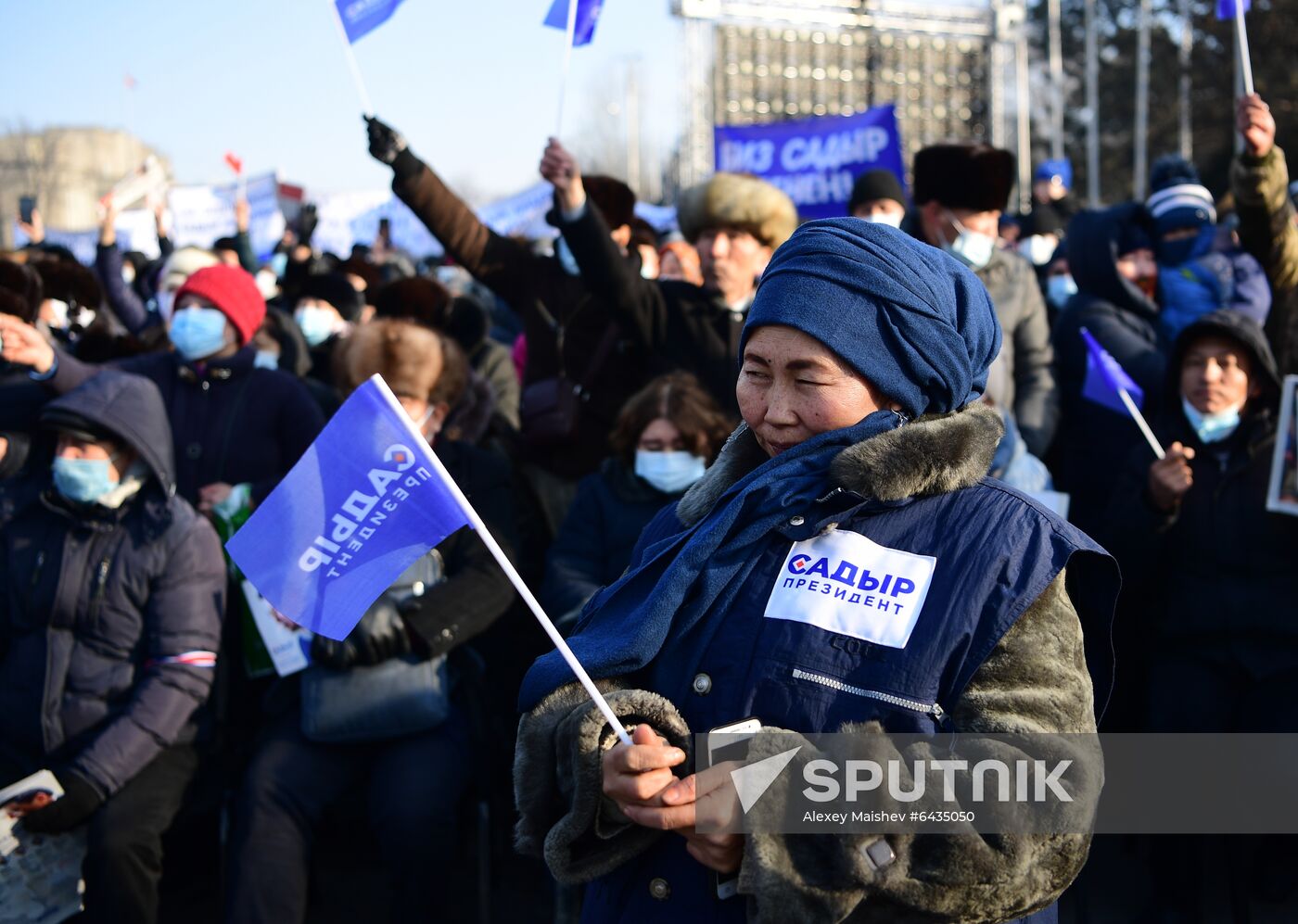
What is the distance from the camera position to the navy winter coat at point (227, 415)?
4.90 meters

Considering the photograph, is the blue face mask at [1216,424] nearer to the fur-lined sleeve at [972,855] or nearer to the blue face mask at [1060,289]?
the fur-lined sleeve at [972,855]

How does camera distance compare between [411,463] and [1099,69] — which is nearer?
[411,463]

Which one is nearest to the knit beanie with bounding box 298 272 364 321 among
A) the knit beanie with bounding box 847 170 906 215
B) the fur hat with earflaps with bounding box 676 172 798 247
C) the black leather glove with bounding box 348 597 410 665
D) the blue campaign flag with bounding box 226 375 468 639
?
the knit beanie with bounding box 847 170 906 215

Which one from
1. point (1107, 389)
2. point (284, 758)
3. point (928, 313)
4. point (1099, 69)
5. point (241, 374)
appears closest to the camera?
point (928, 313)

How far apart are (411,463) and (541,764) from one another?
1.84 ft

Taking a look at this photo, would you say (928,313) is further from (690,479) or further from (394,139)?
(394,139)

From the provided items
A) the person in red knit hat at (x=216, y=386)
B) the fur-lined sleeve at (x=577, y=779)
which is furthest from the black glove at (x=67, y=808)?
the fur-lined sleeve at (x=577, y=779)

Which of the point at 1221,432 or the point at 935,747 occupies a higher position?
the point at 935,747

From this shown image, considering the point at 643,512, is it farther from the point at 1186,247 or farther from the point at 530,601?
the point at 1186,247

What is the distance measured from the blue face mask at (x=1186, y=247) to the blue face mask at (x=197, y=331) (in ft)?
15.1

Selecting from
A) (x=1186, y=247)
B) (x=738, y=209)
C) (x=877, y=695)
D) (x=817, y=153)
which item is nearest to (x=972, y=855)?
(x=877, y=695)

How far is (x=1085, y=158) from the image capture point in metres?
36.0

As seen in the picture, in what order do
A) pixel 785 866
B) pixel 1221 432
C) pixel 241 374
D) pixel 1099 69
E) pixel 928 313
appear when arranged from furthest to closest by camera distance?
1. pixel 1099 69
2. pixel 241 374
3. pixel 1221 432
4. pixel 928 313
5. pixel 785 866

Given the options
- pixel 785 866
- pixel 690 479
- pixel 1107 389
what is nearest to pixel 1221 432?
pixel 1107 389
